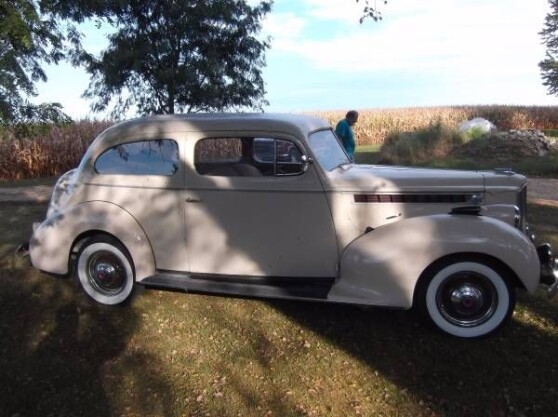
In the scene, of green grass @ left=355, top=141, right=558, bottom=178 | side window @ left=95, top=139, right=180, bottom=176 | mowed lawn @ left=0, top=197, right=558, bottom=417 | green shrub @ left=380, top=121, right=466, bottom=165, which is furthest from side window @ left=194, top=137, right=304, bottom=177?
green shrub @ left=380, top=121, right=466, bottom=165

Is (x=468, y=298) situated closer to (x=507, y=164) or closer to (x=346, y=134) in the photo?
(x=346, y=134)

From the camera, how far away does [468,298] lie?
154 inches

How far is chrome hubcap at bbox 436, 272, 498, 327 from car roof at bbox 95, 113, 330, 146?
173 centimetres

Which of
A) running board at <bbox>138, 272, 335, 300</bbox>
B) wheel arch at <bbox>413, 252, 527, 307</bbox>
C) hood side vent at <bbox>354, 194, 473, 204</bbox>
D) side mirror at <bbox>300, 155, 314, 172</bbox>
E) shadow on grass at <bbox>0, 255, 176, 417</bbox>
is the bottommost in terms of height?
shadow on grass at <bbox>0, 255, 176, 417</bbox>

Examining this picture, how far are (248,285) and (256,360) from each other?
760 millimetres

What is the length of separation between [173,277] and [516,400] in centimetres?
284

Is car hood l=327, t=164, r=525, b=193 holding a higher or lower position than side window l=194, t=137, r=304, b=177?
lower

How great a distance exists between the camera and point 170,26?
10.4 metres

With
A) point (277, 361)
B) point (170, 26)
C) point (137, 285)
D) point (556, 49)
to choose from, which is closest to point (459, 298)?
point (277, 361)

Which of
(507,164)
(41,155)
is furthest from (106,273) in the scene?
(507,164)

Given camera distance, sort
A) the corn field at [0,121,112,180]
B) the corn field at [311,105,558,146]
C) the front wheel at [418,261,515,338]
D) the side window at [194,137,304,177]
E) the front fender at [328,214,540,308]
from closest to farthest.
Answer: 1. the front fender at [328,214,540,308]
2. the front wheel at [418,261,515,338]
3. the side window at [194,137,304,177]
4. the corn field at [0,121,112,180]
5. the corn field at [311,105,558,146]

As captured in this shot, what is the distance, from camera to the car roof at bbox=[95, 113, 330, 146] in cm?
453

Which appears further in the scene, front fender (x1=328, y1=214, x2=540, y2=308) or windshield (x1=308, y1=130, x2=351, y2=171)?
windshield (x1=308, y1=130, x2=351, y2=171)

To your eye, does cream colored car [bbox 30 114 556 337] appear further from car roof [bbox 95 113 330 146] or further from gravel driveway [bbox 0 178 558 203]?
gravel driveway [bbox 0 178 558 203]
